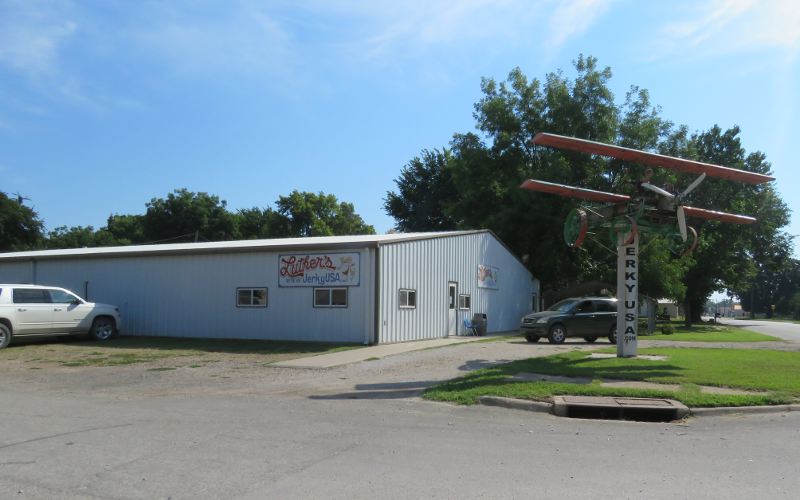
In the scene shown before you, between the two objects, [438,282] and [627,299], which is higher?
[438,282]

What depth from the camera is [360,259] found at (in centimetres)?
2077

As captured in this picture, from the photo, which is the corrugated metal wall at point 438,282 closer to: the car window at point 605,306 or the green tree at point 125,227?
the car window at point 605,306

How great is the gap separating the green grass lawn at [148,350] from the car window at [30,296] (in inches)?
58.8

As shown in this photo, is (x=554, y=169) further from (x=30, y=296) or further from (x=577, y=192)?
(x=30, y=296)

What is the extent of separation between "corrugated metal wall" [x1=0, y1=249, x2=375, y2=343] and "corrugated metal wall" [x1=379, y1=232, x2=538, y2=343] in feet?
3.38

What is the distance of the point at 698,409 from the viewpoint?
31.9 ft

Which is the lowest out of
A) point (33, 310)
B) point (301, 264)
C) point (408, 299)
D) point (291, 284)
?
point (33, 310)

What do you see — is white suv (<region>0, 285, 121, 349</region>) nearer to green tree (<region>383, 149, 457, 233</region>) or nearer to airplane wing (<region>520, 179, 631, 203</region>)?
airplane wing (<region>520, 179, 631, 203</region>)

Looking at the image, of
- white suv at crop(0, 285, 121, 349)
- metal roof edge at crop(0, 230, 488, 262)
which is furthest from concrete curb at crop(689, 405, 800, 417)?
white suv at crop(0, 285, 121, 349)

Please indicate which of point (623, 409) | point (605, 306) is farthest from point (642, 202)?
point (605, 306)

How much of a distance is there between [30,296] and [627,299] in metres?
17.9

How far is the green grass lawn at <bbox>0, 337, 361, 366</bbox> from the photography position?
17.5 m

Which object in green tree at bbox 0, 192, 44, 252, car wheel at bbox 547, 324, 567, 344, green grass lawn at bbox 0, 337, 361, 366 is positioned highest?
green tree at bbox 0, 192, 44, 252

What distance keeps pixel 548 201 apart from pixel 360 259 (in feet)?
71.4
